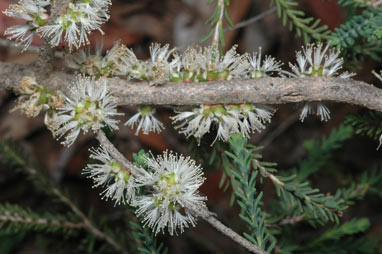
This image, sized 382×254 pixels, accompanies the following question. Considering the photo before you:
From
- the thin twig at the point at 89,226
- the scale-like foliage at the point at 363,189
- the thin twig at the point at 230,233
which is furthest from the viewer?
the thin twig at the point at 89,226

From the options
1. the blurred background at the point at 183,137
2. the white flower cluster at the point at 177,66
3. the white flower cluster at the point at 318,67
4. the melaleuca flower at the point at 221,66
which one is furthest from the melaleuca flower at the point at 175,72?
the blurred background at the point at 183,137

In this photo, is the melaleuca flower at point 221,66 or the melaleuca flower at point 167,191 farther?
the melaleuca flower at point 221,66

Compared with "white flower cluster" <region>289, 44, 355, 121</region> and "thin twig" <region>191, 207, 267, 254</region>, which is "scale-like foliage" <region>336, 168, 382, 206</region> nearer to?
"white flower cluster" <region>289, 44, 355, 121</region>

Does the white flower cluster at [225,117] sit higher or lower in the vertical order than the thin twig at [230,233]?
higher

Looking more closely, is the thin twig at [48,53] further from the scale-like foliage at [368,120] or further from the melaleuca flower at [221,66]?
the scale-like foliage at [368,120]

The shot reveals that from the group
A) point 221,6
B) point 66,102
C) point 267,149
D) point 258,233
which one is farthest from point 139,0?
point 258,233

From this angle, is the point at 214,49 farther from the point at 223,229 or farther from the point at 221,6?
the point at 223,229

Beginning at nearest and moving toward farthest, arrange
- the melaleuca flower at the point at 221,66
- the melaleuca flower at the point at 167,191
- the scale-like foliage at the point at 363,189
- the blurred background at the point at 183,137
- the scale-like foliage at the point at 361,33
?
the melaleuca flower at the point at 167,191 < the scale-like foliage at the point at 361,33 < the melaleuca flower at the point at 221,66 < the scale-like foliage at the point at 363,189 < the blurred background at the point at 183,137
